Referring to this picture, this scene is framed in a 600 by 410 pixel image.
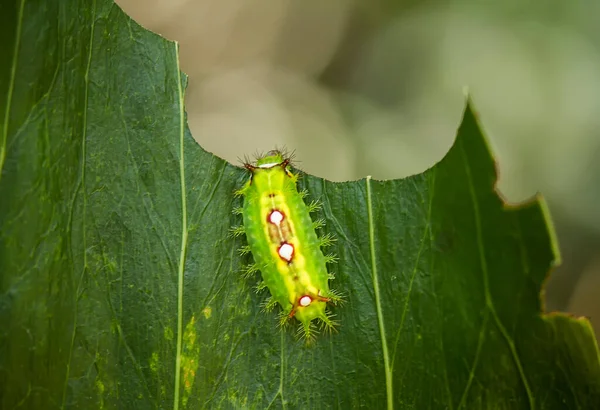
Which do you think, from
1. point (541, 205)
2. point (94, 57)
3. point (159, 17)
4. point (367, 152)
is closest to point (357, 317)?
point (541, 205)

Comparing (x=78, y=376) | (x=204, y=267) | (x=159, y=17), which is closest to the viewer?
(x=78, y=376)

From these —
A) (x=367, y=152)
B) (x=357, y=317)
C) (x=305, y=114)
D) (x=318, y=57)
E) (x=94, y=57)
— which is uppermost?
(x=318, y=57)

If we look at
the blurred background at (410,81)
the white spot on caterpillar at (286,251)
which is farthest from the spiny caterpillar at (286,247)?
the blurred background at (410,81)

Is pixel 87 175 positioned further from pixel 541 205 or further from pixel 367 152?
pixel 367 152

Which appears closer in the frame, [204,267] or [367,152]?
[204,267]

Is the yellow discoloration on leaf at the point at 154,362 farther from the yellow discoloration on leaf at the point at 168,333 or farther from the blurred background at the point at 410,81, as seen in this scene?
the blurred background at the point at 410,81

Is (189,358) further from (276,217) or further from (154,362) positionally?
(276,217)

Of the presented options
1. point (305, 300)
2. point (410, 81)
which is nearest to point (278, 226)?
point (305, 300)
